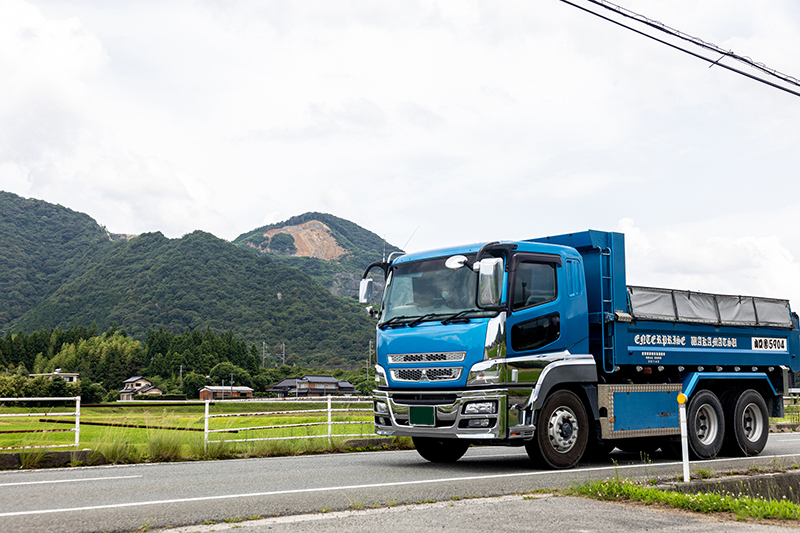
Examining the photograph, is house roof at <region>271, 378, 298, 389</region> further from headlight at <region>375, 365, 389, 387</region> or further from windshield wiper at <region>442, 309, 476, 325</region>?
windshield wiper at <region>442, 309, 476, 325</region>

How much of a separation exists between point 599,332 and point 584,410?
126 centimetres

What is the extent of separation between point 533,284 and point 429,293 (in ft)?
4.77

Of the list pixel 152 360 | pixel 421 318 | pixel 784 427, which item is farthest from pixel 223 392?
pixel 421 318

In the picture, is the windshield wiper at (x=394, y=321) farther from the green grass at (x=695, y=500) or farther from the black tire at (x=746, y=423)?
the black tire at (x=746, y=423)

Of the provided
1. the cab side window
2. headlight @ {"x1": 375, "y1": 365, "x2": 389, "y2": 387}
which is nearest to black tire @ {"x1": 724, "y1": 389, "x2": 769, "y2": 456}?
the cab side window

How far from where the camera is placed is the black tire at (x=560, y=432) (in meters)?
10.1

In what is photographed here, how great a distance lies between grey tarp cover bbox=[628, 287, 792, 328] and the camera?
38.7ft

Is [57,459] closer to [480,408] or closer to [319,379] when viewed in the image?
[480,408]

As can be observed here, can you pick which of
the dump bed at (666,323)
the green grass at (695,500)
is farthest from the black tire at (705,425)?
the green grass at (695,500)

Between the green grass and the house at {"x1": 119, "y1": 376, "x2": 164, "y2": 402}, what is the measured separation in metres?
137

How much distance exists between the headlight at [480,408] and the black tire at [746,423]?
17.8 ft

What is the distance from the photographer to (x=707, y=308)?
1266 cm

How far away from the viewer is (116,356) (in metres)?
154

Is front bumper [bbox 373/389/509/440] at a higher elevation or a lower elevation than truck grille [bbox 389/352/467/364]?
lower
